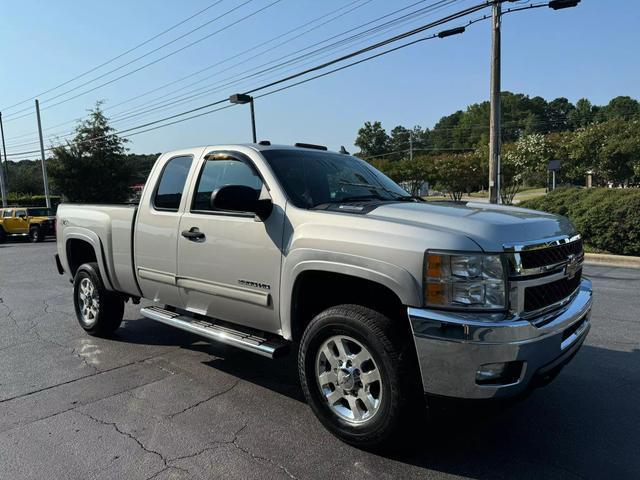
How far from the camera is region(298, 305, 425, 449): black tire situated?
295 centimetres

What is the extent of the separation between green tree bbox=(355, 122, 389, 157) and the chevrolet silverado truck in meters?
117

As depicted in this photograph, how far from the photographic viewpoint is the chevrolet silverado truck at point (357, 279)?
9.16 feet

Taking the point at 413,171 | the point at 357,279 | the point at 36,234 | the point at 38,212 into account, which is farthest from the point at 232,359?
the point at 413,171

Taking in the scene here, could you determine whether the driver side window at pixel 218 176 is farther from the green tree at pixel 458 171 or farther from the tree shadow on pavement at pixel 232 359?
the green tree at pixel 458 171

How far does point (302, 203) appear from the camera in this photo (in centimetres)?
371

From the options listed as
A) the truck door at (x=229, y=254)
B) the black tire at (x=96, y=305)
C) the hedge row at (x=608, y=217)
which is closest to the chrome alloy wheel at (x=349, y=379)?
the truck door at (x=229, y=254)

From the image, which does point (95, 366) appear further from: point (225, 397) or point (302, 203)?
point (302, 203)

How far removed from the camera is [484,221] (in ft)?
9.95

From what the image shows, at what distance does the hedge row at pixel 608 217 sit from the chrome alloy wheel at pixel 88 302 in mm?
10773

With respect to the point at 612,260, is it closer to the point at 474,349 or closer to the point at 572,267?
the point at 572,267

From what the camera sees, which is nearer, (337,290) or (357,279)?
(357,279)

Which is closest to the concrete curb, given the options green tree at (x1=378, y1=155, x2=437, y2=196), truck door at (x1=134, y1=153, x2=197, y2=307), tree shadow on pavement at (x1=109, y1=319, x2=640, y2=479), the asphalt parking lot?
the asphalt parking lot

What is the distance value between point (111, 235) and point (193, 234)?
1514 mm

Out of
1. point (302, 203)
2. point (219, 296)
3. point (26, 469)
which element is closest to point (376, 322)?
point (302, 203)
